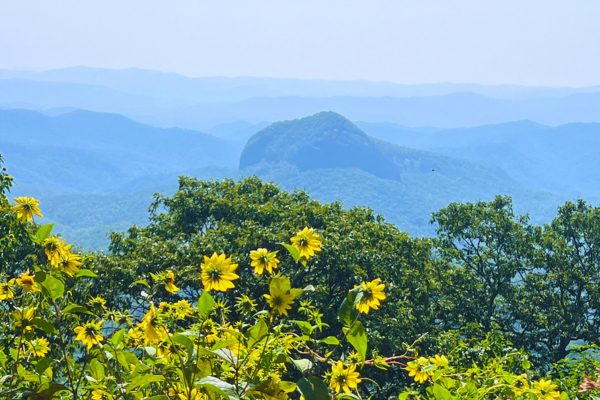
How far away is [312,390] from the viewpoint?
54.3 inches

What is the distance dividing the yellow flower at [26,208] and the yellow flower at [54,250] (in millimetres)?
372

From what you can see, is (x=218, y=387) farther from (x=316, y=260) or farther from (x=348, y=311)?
(x=316, y=260)

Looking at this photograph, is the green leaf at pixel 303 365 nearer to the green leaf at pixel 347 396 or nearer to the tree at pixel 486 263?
the green leaf at pixel 347 396

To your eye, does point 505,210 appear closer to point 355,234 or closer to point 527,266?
point 527,266

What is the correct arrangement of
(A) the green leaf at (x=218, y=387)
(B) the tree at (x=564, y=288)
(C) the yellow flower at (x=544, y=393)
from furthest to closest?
(B) the tree at (x=564, y=288)
(C) the yellow flower at (x=544, y=393)
(A) the green leaf at (x=218, y=387)

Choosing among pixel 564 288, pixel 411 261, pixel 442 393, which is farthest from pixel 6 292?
pixel 564 288

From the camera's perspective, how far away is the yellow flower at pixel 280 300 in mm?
1619

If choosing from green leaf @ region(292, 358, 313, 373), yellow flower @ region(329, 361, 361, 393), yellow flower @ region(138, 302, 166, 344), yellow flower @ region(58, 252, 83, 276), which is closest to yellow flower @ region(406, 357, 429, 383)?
yellow flower @ region(329, 361, 361, 393)

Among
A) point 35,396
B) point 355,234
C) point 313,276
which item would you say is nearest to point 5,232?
point 313,276

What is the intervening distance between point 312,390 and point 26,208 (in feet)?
6.15

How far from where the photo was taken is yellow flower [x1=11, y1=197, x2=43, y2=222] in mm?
2479

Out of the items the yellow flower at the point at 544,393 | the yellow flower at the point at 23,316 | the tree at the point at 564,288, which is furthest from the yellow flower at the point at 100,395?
the tree at the point at 564,288

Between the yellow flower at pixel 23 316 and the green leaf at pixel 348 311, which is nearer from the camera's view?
the green leaf at pixel 348 311

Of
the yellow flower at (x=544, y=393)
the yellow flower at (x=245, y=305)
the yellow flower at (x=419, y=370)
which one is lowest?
the yellow flower at (x=419, y=370)
